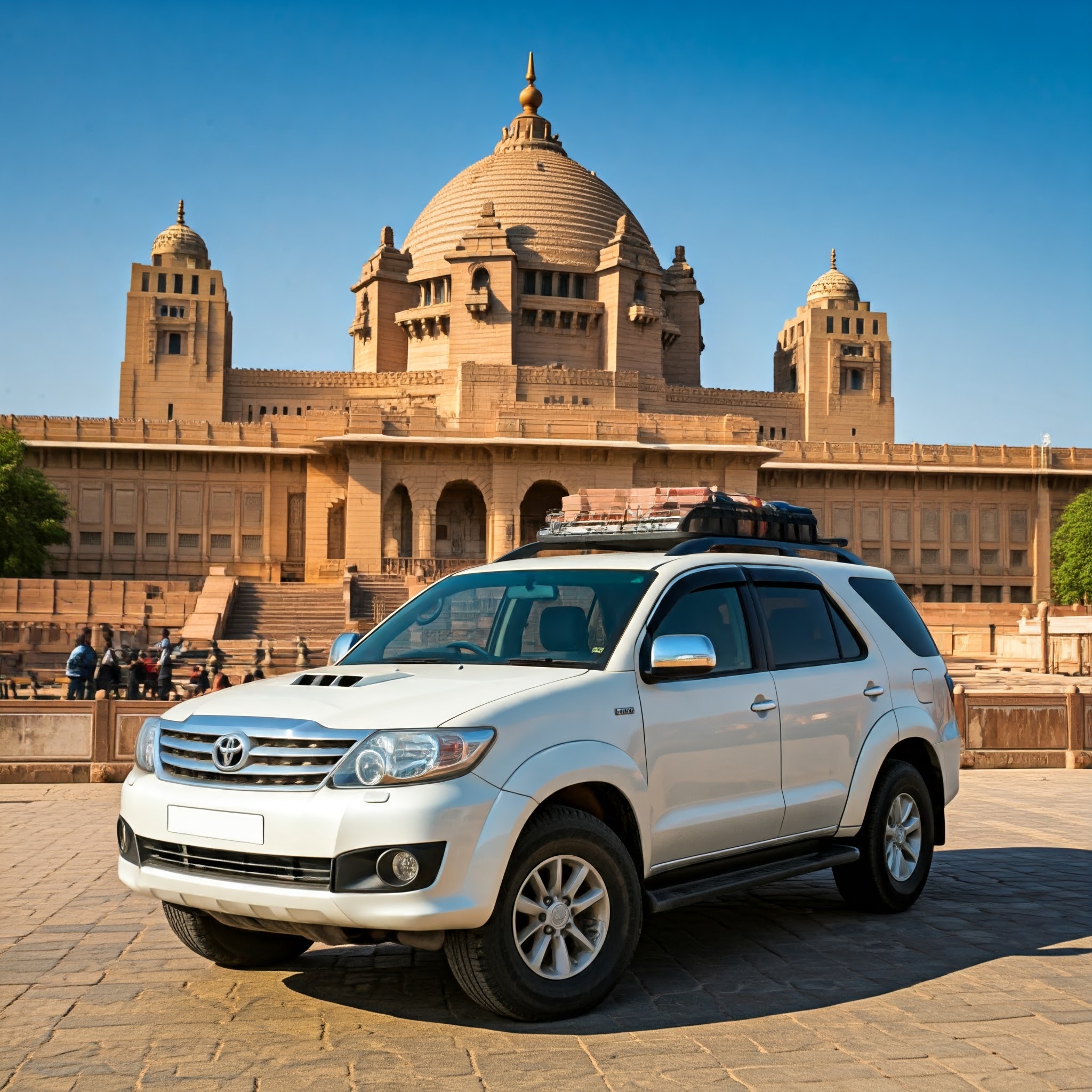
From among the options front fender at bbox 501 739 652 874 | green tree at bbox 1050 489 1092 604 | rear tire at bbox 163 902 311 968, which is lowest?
rear tire at bbox 163 902 311 968

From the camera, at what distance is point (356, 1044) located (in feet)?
14.6

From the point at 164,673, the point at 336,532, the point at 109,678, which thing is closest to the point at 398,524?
the point at 336,532

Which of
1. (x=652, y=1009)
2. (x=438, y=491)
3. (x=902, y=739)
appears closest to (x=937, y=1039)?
(x=652, y=1009)

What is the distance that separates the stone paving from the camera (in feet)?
13.7

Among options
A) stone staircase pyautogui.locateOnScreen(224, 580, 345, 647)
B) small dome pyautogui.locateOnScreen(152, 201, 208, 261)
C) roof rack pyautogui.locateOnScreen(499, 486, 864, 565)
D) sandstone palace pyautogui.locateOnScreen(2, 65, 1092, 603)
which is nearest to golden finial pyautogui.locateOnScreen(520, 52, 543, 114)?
sandstone palace pyautogui.locateOnScreen(2, 65, 1092, 603)

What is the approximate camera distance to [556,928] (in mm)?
4746

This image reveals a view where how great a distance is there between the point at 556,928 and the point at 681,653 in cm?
127

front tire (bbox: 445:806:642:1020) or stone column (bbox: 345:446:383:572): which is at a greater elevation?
stone column (bbox: 345:446:383:572)

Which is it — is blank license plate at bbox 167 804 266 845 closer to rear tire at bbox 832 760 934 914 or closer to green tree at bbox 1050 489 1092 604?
rear tire at bbox 832 760 934 914

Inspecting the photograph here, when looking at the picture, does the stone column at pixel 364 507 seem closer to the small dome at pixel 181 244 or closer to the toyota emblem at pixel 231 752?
the small dome at pixel 181 244

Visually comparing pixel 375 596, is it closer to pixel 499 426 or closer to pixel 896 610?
pixel 499 426

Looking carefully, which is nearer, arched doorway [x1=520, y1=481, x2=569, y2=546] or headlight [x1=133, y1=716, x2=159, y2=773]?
headlight [x1=133, y1=716, x2=159, y2=773]

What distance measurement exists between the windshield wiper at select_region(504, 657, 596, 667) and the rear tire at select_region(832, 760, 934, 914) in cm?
226

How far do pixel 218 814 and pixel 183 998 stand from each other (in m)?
0.97
